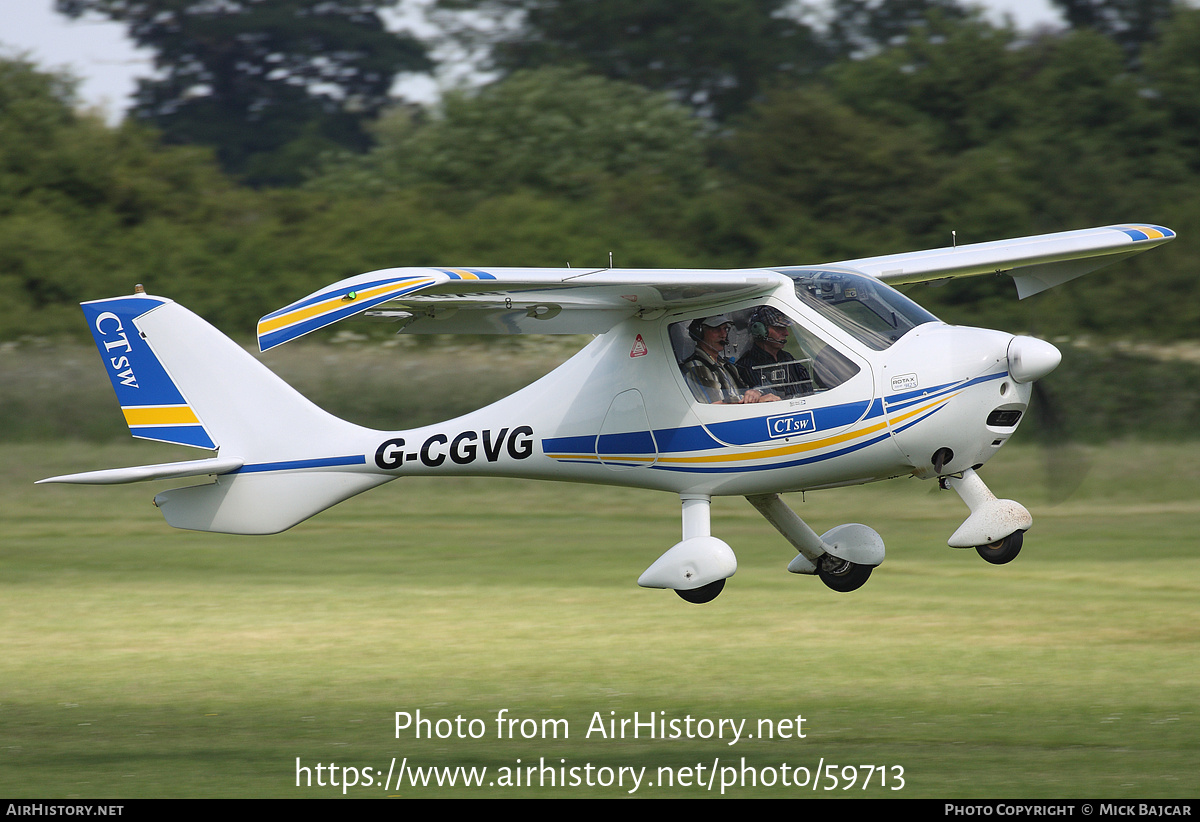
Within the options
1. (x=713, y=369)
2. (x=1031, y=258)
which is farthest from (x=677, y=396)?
(x=1031, y=258)

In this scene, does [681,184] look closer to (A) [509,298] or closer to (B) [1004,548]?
(A) [509,298]

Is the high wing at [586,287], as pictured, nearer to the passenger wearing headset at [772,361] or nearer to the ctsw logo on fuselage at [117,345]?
the passenger wearing headset at [772,361]

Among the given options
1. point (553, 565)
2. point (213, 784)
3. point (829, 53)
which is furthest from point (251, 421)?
point (829, 53)

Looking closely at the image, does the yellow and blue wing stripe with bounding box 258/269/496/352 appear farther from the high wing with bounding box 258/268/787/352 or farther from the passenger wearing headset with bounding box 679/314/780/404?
the passenger wearing headset with bounding box 679/314/780/404

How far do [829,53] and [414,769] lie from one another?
4216 centimetres

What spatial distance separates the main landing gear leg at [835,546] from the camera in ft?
39.3

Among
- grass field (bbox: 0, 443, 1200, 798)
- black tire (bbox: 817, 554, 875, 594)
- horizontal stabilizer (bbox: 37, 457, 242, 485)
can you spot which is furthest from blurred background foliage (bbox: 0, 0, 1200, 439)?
horizontal stabilizer (bbox: 37, 457, 242, 485)

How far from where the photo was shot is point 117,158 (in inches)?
1451

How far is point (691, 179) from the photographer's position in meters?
40.0

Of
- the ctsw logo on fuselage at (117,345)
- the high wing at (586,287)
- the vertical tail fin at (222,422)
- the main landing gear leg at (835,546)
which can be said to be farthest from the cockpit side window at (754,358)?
the ctsw logo on fuselage at (117,345)

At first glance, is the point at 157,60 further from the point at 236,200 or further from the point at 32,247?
the point at 32,247

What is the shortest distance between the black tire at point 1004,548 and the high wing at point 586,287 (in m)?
2.44

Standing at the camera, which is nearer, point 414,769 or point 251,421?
point 414,769
